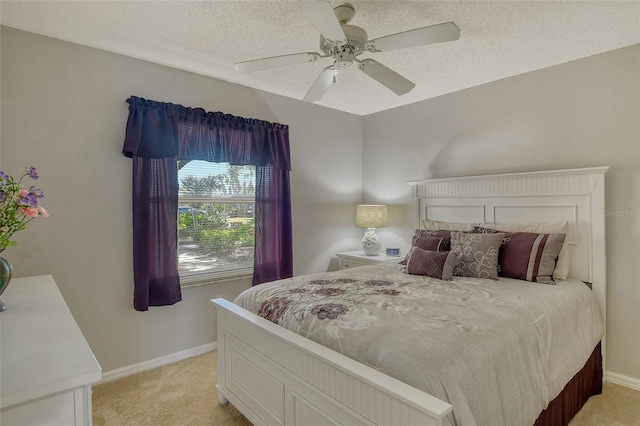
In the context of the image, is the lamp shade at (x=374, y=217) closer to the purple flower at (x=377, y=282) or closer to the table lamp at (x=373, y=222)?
the table lamp at (x=373, y=222)

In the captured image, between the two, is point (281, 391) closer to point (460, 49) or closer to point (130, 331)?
point (130, 331)

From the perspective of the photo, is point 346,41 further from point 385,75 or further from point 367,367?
point 367,367

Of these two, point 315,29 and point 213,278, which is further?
point 213,278

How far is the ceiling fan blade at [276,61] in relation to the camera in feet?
6.55

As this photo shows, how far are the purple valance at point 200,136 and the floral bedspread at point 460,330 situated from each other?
1.40 m

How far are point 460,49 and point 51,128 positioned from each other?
117 inches

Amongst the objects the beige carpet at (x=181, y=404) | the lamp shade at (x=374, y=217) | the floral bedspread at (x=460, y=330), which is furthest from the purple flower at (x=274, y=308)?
the lamp shade at (x=374, y=217)

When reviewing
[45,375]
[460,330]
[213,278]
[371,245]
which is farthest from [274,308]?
[371,245]

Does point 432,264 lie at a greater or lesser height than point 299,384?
greater

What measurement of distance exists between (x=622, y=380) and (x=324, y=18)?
128 inches

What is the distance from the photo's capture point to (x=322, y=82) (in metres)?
2.34

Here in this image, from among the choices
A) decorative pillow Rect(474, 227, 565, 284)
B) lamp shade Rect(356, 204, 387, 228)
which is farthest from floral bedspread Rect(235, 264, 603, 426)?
lamp shade Rect(356, 204, 387, 228)

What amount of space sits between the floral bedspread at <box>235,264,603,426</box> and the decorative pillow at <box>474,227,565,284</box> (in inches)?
4.5

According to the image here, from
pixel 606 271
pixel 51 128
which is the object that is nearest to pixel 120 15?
pixel 51 128
